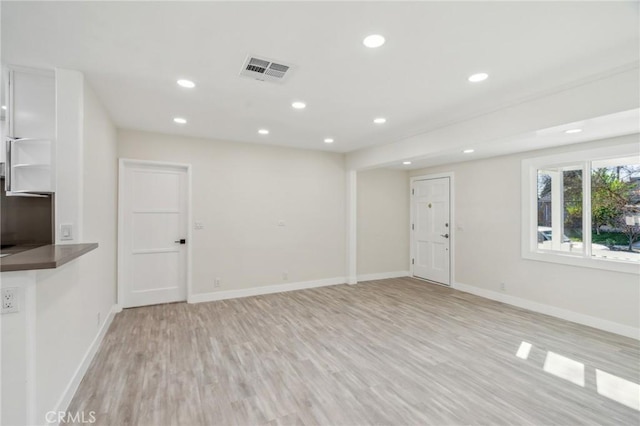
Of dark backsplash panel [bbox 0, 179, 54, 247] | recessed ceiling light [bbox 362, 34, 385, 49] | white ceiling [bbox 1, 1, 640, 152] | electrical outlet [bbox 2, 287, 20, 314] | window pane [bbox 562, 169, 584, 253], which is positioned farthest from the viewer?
window pane [bbox 562, 169, 584, 253]

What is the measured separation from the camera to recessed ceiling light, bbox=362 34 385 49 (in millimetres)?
1941

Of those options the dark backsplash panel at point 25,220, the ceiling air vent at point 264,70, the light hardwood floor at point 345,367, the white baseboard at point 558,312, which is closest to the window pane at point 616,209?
the white baseboard at point 558,312

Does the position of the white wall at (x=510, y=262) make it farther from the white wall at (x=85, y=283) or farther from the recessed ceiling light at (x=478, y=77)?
the white wall at (x=85, y=283)

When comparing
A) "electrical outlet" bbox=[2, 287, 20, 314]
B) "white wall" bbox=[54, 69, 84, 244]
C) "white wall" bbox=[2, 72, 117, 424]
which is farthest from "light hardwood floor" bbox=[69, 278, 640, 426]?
"white wall" bbox=[54, 69, 84, 244]

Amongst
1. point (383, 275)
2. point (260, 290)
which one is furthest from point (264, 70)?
point (383, 275)

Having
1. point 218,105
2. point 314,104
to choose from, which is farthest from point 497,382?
point 218,105

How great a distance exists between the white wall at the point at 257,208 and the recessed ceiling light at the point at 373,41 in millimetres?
3353

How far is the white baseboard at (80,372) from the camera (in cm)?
204

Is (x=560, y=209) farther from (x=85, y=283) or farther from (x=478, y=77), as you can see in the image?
(x=85, y=283)

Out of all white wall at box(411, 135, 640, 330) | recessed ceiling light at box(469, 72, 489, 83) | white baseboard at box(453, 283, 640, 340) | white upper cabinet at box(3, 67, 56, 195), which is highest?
recessed ceiling light at box(469, 72, 489, 83)

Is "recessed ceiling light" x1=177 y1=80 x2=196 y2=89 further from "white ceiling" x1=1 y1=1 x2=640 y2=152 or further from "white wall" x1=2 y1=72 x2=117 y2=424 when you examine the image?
"white wall" x1=2 y1=72 x2=117 y2=424

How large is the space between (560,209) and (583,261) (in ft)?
2.67

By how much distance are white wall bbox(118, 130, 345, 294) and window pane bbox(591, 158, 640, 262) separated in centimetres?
383

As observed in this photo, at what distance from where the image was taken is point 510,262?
4.66 meters
